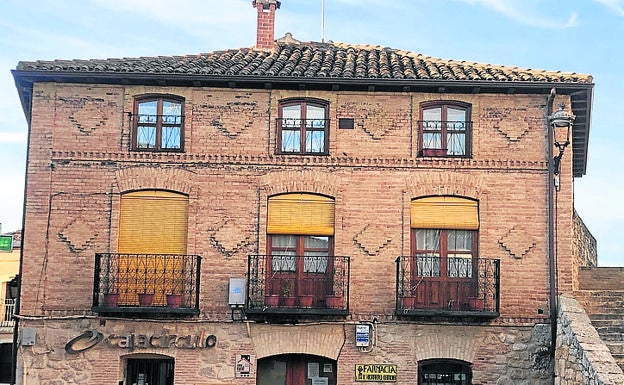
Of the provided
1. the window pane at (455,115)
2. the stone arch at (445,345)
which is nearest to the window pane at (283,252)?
the stone arch at (445,345)

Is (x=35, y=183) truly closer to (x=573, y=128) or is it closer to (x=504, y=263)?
(x=504, y=263)

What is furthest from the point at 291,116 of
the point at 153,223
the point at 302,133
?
the point at 153,223

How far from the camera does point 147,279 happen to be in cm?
1712

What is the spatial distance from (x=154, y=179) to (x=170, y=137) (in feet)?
3.16

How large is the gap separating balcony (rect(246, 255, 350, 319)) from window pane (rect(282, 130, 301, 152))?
2.23 metres

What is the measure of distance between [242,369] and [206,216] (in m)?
3.14

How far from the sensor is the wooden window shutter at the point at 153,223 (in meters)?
17.4

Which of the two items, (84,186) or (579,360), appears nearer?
(579,360)

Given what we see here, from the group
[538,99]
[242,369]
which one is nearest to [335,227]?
[242,369]

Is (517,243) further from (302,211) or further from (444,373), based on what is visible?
(302,211)

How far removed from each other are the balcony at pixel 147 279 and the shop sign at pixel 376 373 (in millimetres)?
3437

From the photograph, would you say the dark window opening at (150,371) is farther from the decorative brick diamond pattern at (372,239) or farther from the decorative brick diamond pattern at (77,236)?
the decorative brick diamond pattern at (372,239)

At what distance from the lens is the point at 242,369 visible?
17.0 m

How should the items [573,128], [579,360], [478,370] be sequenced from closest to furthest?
1. [579,360]
2. [478,370]
3. [573,128]
